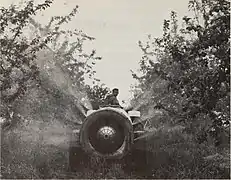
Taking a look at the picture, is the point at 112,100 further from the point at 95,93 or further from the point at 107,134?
the point at 95,93

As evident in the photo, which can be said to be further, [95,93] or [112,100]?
[95,93]

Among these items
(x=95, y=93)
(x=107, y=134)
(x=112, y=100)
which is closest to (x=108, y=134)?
(x=107, y=134)

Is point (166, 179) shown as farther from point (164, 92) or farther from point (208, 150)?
point (164, 92)

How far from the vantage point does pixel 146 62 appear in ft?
61.4

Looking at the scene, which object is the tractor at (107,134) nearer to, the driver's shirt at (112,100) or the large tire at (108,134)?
the large tire at (108,134)

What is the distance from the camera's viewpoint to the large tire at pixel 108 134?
33.9ft

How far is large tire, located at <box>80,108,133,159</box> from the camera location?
10336 millimetres

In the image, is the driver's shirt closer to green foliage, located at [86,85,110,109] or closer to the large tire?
the large tire

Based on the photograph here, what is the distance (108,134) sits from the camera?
10438 mm

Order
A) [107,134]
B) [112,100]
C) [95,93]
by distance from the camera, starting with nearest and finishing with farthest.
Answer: [107,134]
[112,100]
[95,93]

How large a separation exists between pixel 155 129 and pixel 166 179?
714cm

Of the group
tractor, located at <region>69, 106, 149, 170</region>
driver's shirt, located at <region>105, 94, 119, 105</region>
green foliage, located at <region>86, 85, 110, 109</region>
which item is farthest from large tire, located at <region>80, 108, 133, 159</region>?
green foliage, located at <region>86, 85, 110, 109</region>

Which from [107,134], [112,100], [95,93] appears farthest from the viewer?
[95,93]

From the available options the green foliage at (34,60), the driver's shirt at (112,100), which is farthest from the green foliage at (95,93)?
the driver's shirt at (112,100)
